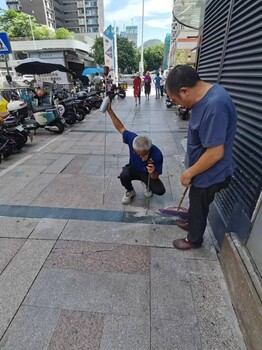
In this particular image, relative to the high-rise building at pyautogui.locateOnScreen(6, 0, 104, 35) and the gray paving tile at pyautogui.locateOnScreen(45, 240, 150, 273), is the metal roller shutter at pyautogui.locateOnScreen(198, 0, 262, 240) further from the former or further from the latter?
the high-rise building at pyautogui.locateOnScreen(6, 0, 104, 35)

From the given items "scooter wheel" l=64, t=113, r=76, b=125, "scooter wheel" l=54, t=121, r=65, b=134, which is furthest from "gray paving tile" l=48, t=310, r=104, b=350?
"scooter wheel" l=64, t=113, r=76, b=125

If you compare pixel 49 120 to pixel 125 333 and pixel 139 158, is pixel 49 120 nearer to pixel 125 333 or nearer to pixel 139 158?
pixel 139 158

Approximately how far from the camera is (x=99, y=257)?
2.17 m

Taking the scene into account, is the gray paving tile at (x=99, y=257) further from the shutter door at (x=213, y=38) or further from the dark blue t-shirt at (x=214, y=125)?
the shutter door at (x=213, y=38)

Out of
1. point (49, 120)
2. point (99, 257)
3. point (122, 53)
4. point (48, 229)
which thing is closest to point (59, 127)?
point (49, 120)

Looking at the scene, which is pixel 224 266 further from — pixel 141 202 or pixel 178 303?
pixel 141 202

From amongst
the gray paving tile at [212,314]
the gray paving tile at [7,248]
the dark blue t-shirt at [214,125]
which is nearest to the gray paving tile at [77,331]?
the gray paving tile at [212,314]

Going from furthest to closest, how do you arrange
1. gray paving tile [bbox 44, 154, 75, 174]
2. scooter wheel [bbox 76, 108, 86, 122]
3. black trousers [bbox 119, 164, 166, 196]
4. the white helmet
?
scooter wheel [bbox 76, 108, 86, 122]
the white helmet
gray paving tile [bbox 44, 154, 75, 174]
black trousers [bbox 119, 164, 166, 196]

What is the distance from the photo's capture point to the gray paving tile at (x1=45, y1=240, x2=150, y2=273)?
6.75 ft

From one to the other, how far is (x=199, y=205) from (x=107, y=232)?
1.11 m

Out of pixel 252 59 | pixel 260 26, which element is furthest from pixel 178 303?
pixel 260 26

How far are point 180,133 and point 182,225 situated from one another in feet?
15.3

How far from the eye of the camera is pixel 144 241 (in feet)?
7.78

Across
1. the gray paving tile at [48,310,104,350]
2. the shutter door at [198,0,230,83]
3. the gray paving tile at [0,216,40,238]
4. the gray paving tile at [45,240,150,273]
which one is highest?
the shutter door at [198,0,230,83]
